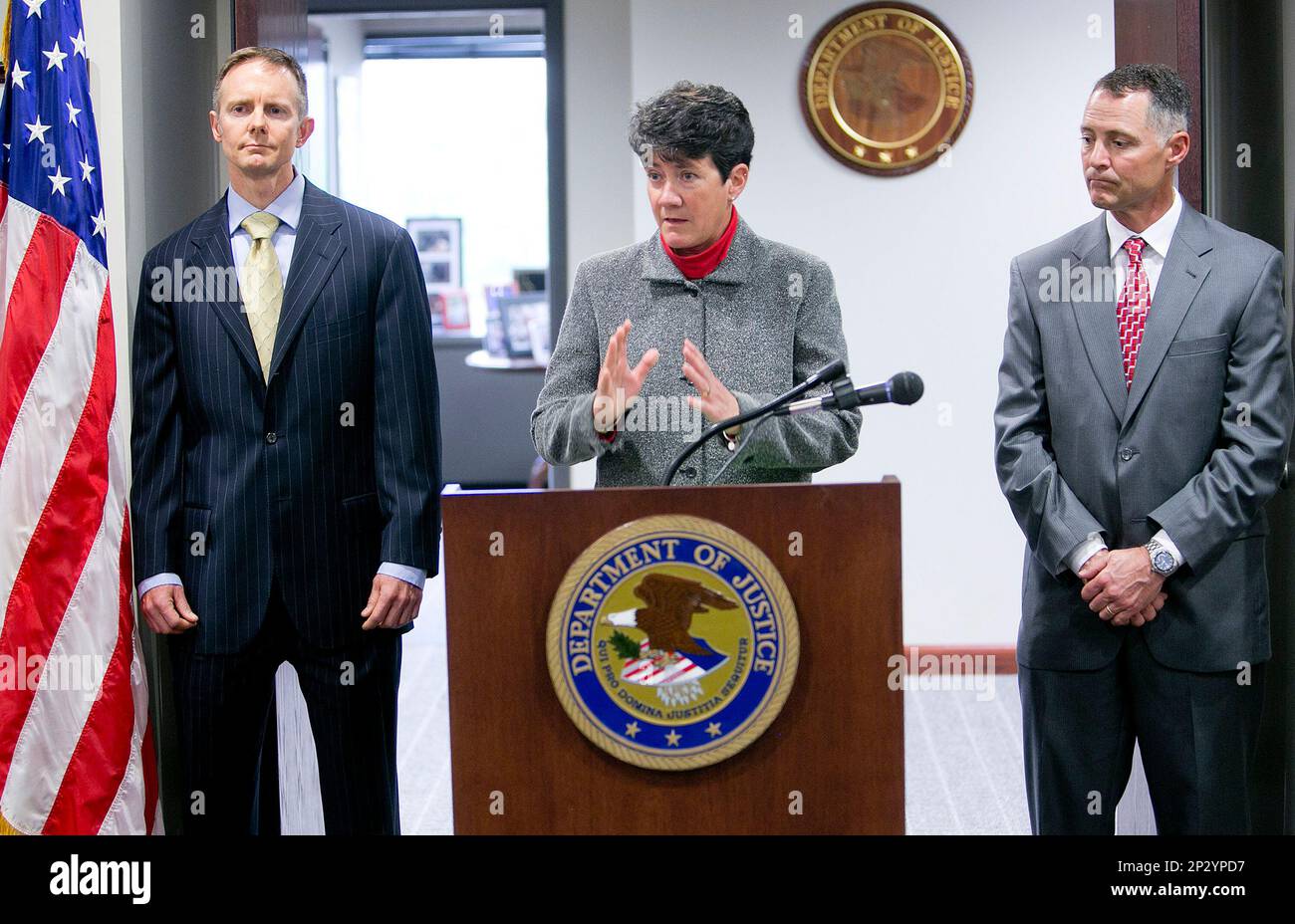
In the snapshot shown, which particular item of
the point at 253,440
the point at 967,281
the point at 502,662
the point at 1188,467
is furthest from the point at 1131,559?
the point at 967,281

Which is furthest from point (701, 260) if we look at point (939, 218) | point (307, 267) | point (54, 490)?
point (939, 218)

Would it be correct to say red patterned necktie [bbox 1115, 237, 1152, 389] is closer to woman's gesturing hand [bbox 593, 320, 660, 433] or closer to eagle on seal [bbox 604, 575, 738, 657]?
woman's gesturing hand [bbox 593, 320, 660, 433]

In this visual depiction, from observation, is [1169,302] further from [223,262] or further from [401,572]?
[223,262]

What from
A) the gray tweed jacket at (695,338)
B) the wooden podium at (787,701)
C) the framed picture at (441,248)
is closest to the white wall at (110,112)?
the gray tweed jacket at (695,338)

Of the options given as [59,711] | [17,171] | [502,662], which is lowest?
[59,711]

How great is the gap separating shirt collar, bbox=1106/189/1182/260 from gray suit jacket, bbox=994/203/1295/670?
2 cm

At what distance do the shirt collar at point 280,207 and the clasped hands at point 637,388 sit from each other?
80cm

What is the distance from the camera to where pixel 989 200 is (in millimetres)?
5066

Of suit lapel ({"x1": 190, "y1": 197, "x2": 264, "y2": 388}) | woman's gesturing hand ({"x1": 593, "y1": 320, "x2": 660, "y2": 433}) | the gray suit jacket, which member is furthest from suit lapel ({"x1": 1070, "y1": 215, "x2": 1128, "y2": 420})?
suit lapel ({"x1": 190, "y1": 197, "x2": 264, "y2": 388})

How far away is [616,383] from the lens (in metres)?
2.08
